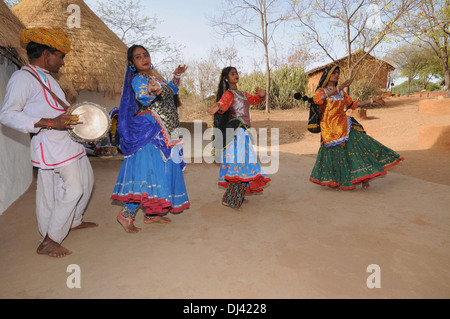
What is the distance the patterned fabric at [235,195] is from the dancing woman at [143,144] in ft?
3.50

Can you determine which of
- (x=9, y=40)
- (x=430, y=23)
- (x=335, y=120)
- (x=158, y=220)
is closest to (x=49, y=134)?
(x=158, y=220)

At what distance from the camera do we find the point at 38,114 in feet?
9.23

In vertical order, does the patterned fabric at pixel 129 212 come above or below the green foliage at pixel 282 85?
below

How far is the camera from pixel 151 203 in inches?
131

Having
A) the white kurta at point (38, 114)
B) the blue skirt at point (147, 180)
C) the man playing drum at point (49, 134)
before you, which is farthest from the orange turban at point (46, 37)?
the blue skirt at point (147, 180)

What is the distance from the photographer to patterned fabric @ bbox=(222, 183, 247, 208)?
166 inches

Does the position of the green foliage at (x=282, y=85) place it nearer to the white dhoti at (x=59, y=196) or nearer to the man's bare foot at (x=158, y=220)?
the man's bare foot at (x=158, y=220)

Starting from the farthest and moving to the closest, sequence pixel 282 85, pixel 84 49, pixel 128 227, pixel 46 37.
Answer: pixel 282 85 → pixel 84 49 → pixel 128 227 → pixel 46 37

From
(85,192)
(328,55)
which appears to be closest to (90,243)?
(85,192)

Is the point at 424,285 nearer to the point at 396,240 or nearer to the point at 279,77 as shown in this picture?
the point at 396,240

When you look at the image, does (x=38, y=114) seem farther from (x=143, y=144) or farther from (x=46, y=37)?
(x=143, y=144)

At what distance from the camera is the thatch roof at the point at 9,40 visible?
15.0ft

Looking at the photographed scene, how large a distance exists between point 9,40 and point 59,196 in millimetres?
3324

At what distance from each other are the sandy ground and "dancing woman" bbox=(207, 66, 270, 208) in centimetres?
32
